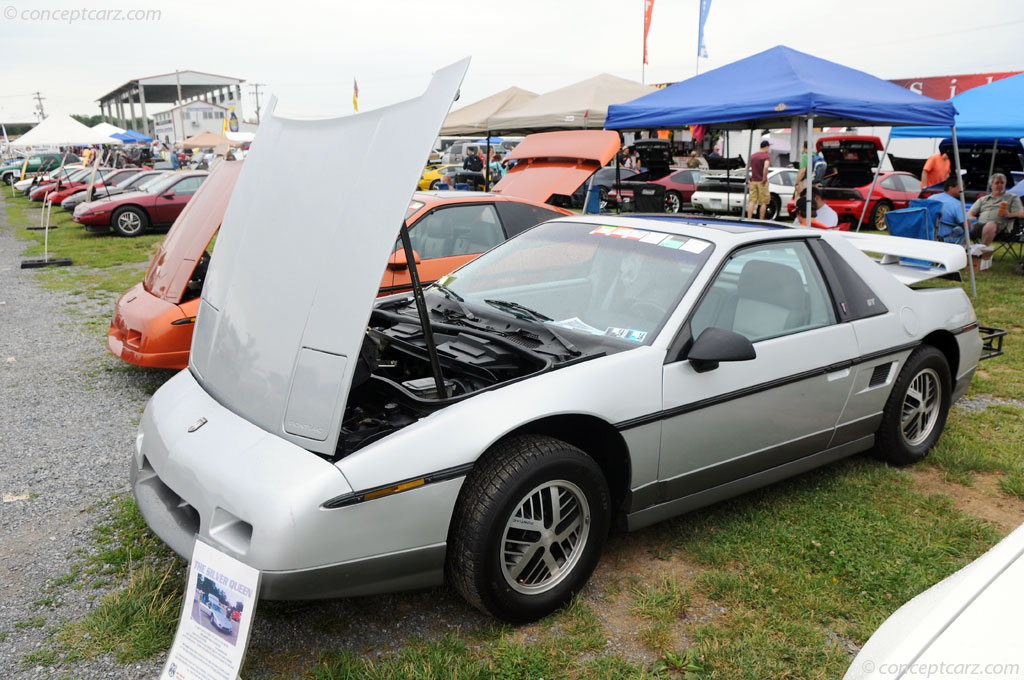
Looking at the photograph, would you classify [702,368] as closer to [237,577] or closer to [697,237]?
[697,237]

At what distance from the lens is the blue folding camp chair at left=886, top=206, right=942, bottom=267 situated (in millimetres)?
9562

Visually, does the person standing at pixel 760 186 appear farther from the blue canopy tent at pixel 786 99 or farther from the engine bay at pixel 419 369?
the engine bay at pixel 419 369

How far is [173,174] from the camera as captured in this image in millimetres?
15938

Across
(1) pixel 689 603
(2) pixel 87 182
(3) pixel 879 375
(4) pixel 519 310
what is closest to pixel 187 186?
(2) pixel 87 182

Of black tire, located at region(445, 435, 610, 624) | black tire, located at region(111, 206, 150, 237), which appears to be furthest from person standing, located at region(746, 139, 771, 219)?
black tire, located at region(111, 206, 150, 237)

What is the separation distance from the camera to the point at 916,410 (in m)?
3.92

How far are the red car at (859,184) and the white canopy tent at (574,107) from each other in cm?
391

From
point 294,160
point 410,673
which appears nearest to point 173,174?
point 294,160

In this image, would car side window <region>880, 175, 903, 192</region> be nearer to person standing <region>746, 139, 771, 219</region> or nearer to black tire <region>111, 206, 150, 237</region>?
person standing <region>746, 139, 771, 219</region>

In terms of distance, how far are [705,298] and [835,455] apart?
1.19 metres

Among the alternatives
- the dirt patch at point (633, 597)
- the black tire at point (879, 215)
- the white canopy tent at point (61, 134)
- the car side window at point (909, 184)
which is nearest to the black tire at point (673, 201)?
the black tire at point (879, 215)

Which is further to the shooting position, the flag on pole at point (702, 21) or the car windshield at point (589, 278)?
the flag on pole at point (702, 21)

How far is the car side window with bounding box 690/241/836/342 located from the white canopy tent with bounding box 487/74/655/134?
10174 mm

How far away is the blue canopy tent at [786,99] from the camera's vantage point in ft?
23.5
